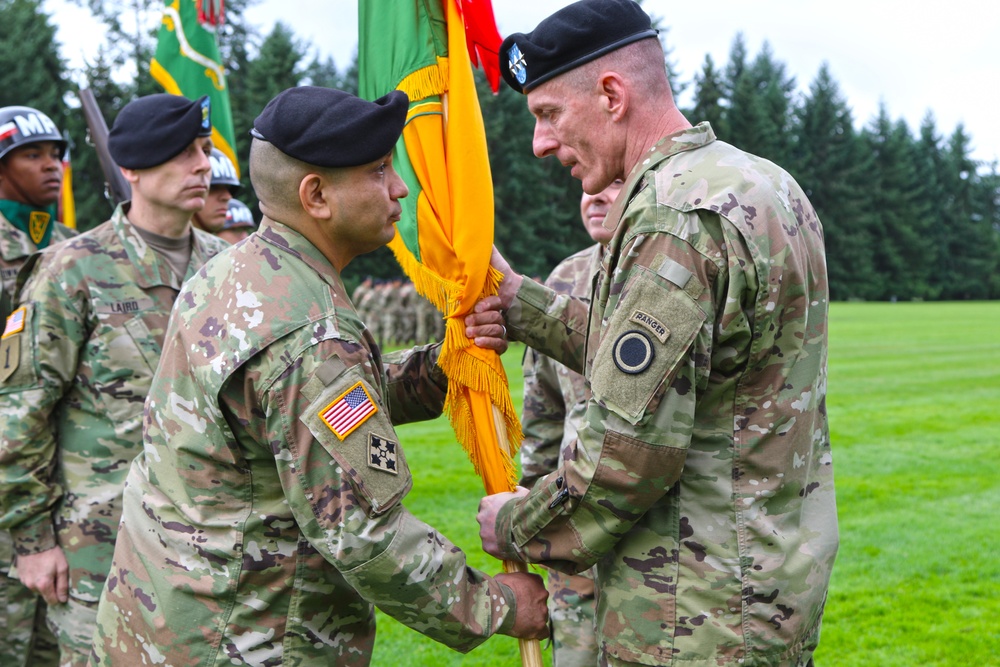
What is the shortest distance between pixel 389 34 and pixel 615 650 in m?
2.48

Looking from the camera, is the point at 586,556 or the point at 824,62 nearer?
the point at 586,556

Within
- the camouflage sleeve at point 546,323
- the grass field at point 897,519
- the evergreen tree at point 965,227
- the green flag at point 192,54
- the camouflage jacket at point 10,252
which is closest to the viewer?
the camouflage sleeve at point 546,323

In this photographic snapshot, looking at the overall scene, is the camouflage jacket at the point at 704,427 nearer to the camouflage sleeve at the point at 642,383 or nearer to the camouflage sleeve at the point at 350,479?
the camouflage sleeve at the point at 642,383

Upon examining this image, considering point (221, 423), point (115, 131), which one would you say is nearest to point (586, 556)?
point (221, 423)

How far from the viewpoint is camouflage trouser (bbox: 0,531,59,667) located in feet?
14.1

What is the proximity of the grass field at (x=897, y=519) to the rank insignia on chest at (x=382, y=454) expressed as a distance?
354 cm

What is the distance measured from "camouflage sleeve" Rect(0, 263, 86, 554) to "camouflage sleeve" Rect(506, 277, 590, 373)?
76.9 inches

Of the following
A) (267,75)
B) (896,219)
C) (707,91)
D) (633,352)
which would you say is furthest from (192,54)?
(896,219)

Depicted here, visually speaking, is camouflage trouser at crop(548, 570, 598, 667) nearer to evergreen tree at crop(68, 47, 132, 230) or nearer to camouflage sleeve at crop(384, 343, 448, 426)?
camouflage sleeve at crop(384, 343, 448, 426)

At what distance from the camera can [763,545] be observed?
2.52 m

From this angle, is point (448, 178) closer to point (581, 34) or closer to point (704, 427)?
point (581, 34)

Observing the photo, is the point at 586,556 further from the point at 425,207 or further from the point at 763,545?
the point at 425,207

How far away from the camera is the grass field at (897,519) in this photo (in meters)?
5.76

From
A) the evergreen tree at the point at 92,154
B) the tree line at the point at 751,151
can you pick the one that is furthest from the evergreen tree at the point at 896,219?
the evergreen tree at the point at 92,154
